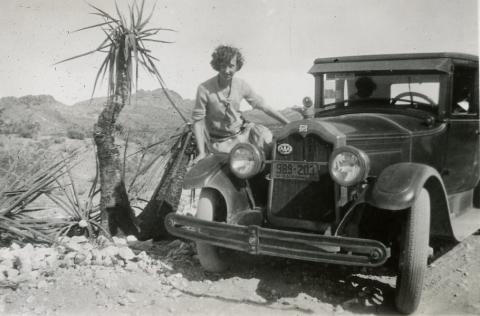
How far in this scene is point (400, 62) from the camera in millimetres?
4352

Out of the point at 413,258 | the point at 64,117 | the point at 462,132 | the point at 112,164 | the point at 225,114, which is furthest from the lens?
the point at 64,117

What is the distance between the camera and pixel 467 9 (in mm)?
3756

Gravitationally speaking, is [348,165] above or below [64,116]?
above

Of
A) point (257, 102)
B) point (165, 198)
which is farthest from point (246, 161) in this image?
point (165, 198)

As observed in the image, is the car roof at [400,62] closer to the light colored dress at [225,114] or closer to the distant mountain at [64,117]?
the light colored dress at [225,114]

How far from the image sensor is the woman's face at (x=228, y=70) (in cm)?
437

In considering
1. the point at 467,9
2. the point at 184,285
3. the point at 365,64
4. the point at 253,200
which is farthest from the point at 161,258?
the point at 467,9

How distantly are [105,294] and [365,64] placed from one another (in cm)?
310

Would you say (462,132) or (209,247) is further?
(462,132)

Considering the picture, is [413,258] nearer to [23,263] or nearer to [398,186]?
[398,186]

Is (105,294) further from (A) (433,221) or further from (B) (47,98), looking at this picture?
(B) (47,98)

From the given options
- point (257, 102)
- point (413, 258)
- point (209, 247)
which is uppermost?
point (257, 102)

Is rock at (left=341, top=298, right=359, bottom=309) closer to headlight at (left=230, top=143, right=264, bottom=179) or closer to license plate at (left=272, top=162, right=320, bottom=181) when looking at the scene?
license plate at (left=272, top=162, right=320, bottom=181)

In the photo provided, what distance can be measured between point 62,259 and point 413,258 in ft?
9.27
